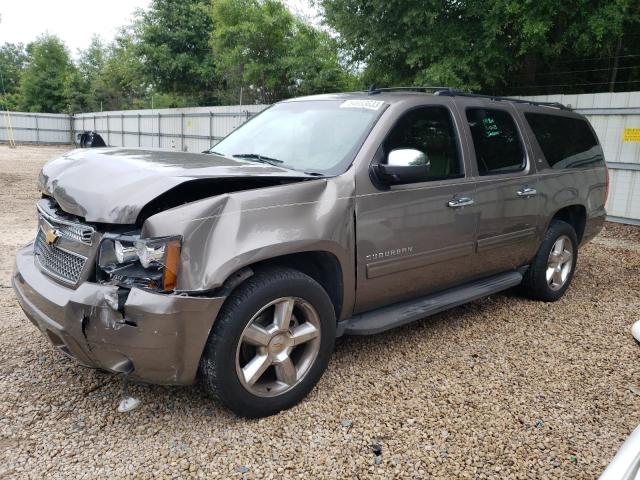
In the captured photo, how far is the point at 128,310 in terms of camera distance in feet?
7.93

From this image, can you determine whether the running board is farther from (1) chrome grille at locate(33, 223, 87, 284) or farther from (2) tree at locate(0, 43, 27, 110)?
(2) tree at locate(0, 43, 27, 110)

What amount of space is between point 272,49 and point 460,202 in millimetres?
18841

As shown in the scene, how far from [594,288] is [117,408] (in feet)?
16.5

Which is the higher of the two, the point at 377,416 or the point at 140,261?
the point at 140,261

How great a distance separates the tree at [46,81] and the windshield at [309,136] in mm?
49605

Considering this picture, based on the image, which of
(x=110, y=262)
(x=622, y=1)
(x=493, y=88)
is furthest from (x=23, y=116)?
(x=110, y=262)

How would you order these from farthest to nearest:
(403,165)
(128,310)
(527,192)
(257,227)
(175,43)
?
(175,43)
(527,192)
(403,165)
(257,227)
(128,310)

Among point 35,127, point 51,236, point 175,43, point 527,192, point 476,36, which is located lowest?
point 35,127

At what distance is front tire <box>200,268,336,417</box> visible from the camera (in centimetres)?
265

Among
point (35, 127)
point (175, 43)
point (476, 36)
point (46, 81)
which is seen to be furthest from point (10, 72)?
point (476, 36)

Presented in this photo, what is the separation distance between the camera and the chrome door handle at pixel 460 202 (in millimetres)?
3751

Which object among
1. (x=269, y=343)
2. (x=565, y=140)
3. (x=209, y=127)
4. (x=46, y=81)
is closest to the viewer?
(x=269, y=343)

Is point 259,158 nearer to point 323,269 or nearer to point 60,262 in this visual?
point 323,269

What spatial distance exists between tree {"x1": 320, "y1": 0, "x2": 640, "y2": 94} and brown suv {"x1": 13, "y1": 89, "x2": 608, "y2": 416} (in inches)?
263
